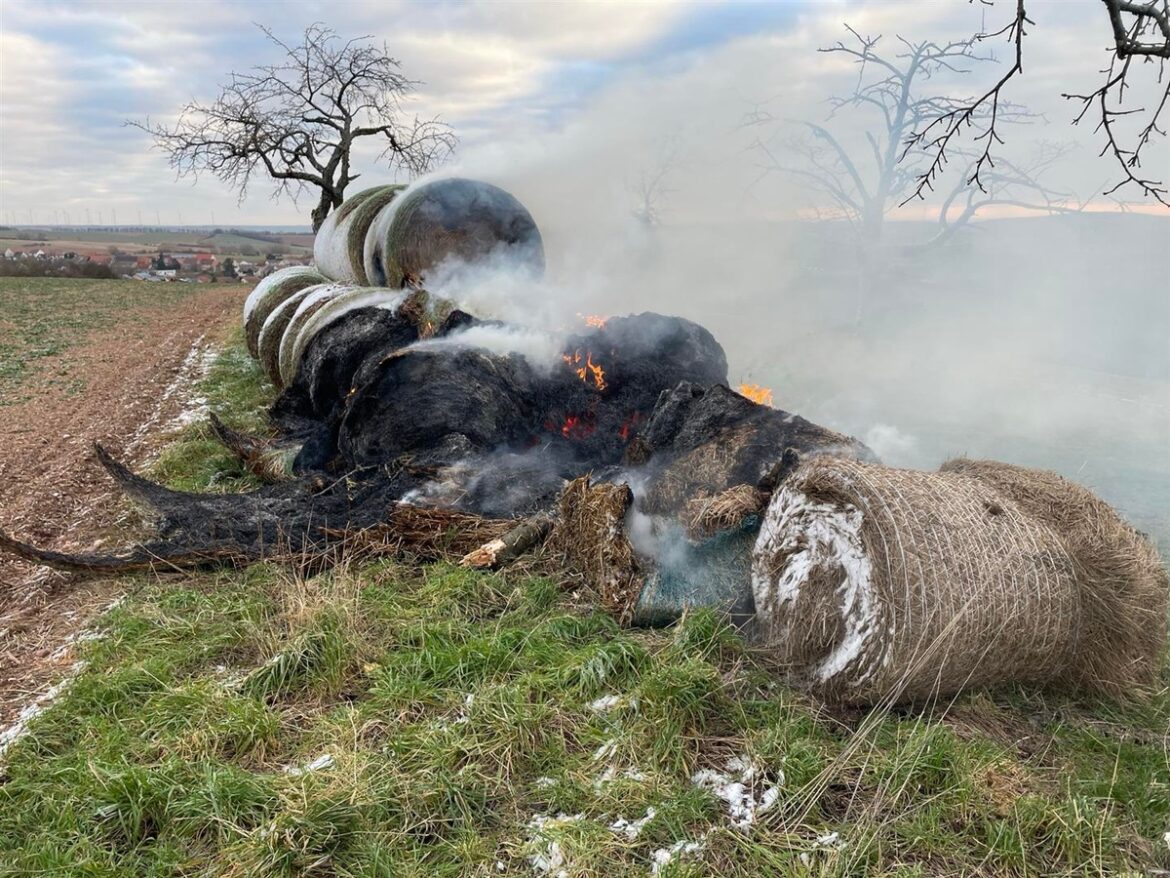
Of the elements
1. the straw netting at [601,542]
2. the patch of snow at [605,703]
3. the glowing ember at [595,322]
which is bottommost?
the patch of snow at [605,703]

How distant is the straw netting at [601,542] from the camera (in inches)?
176

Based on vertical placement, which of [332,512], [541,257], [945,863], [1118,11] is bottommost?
[945,863]

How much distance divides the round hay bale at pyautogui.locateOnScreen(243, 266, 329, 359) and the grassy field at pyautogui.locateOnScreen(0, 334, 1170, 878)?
30.6ft

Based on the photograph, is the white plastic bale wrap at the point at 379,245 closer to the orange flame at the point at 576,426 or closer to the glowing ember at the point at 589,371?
the glowing ember at the point at 589,371

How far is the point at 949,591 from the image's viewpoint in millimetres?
3367

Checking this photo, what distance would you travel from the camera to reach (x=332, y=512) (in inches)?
223

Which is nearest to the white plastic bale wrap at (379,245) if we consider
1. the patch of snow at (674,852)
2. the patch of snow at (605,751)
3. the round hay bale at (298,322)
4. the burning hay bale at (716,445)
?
the round hay bale at (298,322)

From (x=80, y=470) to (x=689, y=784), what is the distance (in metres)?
7.45

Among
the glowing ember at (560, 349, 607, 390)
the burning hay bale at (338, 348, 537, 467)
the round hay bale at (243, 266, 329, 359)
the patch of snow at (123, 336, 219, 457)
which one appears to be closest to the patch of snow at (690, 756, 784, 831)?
the burning hay bale at (338, 348, 537, 467)

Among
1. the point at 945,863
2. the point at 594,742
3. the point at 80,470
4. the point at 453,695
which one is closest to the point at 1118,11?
the point at 945,863

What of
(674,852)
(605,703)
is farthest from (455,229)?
(674,852)

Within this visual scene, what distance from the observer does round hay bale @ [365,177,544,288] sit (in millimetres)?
9164

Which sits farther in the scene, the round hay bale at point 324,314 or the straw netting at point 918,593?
the round hay bale at point 324,314

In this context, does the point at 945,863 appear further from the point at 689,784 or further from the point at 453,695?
the point at 453,695
